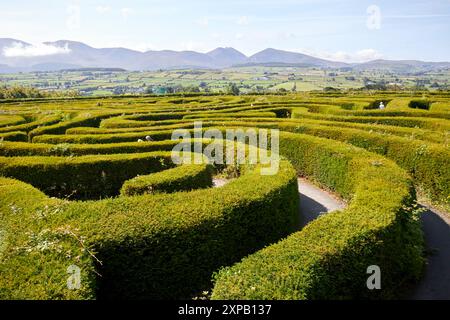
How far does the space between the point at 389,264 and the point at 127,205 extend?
7.41 meters

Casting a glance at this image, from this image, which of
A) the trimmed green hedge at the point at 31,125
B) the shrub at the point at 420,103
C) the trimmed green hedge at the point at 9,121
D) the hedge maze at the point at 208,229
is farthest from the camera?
the shrub at the point at 420,103

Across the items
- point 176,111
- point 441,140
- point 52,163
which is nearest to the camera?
point 52,163

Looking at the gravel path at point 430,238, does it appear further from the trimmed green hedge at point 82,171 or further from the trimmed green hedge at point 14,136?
the trimmed green hedge at point 14,136

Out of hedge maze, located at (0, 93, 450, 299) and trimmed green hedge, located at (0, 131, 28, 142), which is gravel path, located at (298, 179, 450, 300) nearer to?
hedge maze, located at (0, 93, 450, 299)

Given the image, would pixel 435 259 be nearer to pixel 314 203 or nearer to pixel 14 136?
pixel 314 203

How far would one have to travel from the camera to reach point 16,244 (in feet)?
31.6

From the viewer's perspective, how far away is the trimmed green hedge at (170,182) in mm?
14562

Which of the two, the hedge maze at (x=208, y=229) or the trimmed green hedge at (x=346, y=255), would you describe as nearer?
the trimmed green hedge at (x=346, y=255)

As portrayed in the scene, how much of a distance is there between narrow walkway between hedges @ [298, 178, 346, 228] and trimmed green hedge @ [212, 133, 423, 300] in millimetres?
2955

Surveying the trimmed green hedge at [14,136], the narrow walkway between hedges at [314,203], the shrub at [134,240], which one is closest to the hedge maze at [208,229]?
the shrub at [134,240]

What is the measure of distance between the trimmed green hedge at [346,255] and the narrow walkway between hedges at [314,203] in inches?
116
